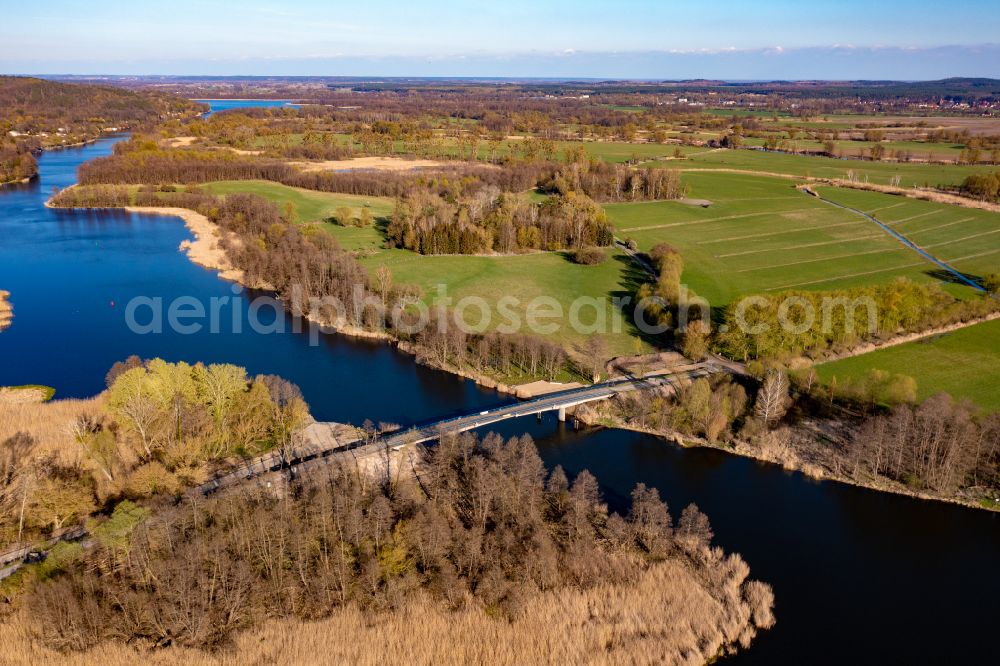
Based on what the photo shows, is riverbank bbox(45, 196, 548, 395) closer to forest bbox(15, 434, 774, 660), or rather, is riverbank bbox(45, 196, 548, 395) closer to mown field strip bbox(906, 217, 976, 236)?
forest bbox(15, 434, 774, 660)

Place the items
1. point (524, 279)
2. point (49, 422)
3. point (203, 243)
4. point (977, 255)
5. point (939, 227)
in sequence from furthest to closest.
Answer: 1. point (939, 227)
2. point (203, 243)
3. point (977, 255)
4. point (524, 279)
5. point (49, 422)

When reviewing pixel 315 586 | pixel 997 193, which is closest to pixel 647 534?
pixel 315 586

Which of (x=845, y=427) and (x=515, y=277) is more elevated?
(x=515, y=277)

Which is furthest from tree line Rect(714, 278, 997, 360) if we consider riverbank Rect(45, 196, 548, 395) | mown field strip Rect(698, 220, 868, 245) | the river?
mown field strip Rect(698, 220, 868, 245)

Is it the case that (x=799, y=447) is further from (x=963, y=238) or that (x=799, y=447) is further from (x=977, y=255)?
(x=963, y=238)

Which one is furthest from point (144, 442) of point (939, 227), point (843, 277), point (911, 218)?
point (911, 218)

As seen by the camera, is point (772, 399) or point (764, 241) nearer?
point (772, 399)

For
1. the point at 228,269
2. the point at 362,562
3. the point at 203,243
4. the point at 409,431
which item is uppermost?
the point at 203,243

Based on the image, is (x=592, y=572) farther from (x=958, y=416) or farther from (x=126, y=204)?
(x=126, y=204)

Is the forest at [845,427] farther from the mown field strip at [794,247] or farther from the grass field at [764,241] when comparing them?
the mown field strip at [794,247]
